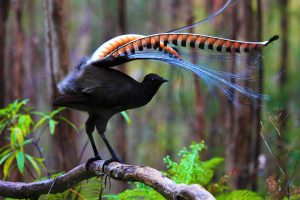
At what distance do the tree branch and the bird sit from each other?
8 cm

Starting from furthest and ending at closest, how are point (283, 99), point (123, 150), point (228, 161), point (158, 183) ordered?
1. point (283, 99)
2. point (123, 150)
3. point (228, 161)
4. point (158, 183)

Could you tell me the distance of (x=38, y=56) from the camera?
1424 cm

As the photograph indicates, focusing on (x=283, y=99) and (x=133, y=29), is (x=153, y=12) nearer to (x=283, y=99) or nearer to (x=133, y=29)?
(x=133, y=29)

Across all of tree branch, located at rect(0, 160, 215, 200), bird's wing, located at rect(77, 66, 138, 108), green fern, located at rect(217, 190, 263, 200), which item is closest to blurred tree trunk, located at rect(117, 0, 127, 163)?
green fern, located at rect(217, 190, 263, 200)

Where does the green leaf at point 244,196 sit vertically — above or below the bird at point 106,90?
below

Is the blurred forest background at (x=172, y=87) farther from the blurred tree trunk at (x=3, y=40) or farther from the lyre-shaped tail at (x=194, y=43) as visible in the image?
the lyre-shaped tail at (x=194, y=43)

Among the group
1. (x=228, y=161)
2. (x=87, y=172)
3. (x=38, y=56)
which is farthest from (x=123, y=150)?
(x=87, y=172)

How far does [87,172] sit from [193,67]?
88 cm

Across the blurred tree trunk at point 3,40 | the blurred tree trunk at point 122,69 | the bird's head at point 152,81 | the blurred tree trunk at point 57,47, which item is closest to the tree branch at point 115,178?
the bird's head at point 152,81

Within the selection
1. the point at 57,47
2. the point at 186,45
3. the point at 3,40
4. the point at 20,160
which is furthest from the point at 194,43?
→ the point at 3,40

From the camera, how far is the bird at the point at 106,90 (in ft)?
9.54

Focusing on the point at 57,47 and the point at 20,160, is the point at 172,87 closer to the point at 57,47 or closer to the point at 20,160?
the point at 20,160

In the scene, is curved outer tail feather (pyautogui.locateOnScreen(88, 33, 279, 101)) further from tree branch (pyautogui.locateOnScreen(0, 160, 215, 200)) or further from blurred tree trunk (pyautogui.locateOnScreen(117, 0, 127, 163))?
blurred tree trunk (pyautogui.locateOnScreen(117, 0, 127, 163))

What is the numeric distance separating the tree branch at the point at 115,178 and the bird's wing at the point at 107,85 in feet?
1.14
